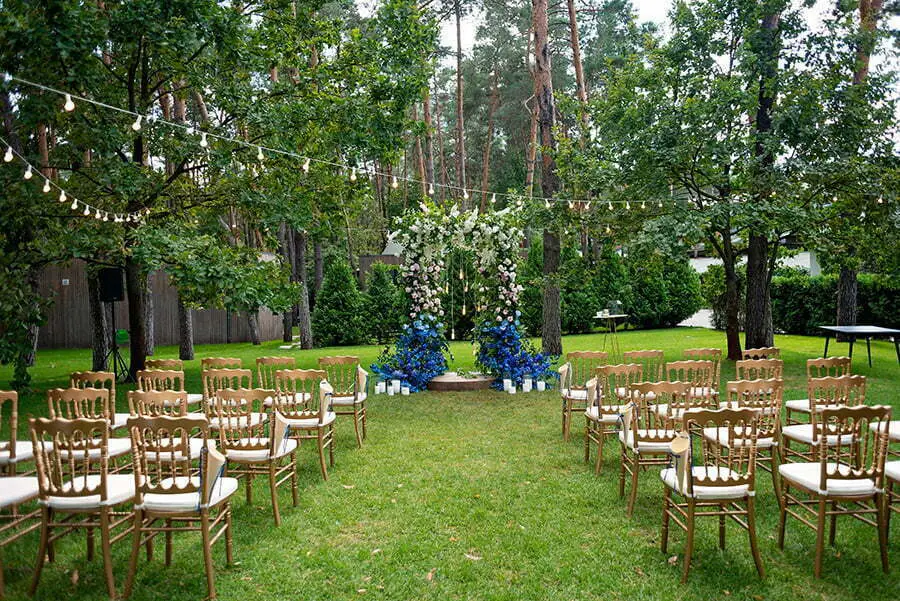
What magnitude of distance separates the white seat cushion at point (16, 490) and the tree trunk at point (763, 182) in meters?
9.86

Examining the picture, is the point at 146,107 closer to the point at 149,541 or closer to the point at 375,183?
the point at 149,541

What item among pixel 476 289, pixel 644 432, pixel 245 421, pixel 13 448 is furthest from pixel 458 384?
pixel 13 448

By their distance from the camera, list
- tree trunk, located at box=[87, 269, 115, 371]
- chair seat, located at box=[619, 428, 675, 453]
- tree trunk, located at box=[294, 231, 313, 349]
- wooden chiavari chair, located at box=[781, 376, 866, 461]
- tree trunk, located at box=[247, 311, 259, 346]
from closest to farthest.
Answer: wooden chiavari chair, located at box=[781, 376, 866, 461] < chair seat, located at box=[619, 428, 675, 453] < tree trunk, located at box=[87, 269, 115, 371] < tree trunk, located at box=[294, 231, 313, 349] < tree trunk, located at box=[247, 311, 259, 346]

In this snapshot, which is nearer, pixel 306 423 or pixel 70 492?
pixel 70 492

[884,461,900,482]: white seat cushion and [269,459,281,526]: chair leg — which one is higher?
[884,461,900,482]: white seat cushion

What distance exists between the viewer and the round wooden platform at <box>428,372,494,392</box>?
989 cm

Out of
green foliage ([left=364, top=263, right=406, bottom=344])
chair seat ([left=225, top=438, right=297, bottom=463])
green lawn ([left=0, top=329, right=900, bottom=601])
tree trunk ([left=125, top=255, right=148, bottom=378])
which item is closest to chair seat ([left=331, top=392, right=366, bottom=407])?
green lawn ([left=0, top=329, right=900, bottom=601])

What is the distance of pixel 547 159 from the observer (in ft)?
40.9

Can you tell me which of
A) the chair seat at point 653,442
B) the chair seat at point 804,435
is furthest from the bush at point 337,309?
the chair seat at point 804,435

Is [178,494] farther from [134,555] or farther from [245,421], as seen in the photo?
[245,421]

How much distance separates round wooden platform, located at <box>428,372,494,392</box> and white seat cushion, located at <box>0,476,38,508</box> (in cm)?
656

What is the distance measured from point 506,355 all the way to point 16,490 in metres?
7.19

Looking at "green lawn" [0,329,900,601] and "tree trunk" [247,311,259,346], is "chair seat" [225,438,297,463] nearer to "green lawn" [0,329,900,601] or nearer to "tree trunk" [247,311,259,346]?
"green lawn" [0,329,900,601]

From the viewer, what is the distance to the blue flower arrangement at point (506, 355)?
9.80 meters
